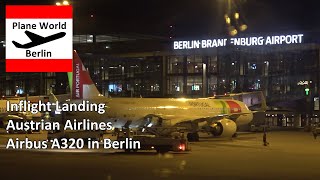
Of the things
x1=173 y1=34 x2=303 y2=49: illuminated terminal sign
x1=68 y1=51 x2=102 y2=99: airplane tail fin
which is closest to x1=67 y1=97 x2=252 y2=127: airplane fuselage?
x1=68 y1=51 x2=102 y2=99: airplane tail fin

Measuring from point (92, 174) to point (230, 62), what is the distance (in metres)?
73.6

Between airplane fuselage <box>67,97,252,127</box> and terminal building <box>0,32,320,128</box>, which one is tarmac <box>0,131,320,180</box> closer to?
airplane fuselage <box>67,97,252,127</box>

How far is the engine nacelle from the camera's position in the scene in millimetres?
49594

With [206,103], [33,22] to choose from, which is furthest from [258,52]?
[33,22]

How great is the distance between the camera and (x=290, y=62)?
89.9 metres

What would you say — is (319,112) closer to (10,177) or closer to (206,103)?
(206,103)

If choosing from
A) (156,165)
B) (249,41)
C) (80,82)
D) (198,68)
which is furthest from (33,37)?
(198,68)

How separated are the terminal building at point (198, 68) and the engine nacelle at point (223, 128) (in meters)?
29.9

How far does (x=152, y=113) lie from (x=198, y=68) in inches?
1995

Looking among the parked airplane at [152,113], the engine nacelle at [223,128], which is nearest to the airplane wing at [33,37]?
the parked airplane at [152,113]

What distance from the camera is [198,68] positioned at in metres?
99.6

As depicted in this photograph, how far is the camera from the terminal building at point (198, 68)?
288 feet

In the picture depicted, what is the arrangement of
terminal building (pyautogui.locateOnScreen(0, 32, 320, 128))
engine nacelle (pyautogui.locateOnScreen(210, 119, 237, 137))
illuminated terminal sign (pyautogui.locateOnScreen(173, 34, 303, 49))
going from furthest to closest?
1. terminal building (pyautogui.locateOnScreen(0, 32, 320, 128))
2. illuminated terminal sign (pyautogui.locateOnScreen(173, 34, 303, 49))
3. engine nacelle (pyautogui.locateOnScreen(210, 119, 237, 137))

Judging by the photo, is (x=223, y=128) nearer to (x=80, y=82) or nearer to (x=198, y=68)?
(x=80, y=82)
